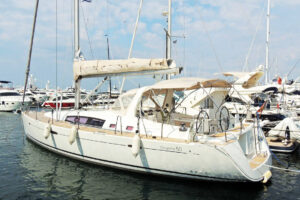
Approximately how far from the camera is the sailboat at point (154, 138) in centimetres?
728

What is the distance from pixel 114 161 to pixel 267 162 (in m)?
4.92

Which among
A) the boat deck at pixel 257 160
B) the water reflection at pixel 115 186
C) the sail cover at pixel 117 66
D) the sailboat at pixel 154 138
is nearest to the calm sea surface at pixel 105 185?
the water reflection at pixel 115 186

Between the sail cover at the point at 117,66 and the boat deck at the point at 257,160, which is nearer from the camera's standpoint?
the boat deck at the point at 257,160

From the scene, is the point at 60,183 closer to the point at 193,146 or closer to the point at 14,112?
the point at 193,146

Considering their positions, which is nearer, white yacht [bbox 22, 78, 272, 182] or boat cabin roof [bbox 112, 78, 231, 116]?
white yacht [bbox 22, 78, 272, 182]

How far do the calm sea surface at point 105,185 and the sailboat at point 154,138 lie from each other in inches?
12.9

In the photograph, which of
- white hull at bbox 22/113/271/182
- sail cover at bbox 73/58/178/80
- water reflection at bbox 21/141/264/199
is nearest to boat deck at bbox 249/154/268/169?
white hull at bbox 22/113/271/182

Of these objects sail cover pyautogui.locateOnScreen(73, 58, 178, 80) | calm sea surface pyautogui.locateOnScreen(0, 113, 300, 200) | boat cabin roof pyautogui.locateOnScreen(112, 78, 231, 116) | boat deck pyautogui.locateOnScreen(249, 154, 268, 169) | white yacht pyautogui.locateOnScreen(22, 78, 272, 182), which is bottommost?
calm sea surface pyautogui.locateOnScreen(0, 113, 300, 200)

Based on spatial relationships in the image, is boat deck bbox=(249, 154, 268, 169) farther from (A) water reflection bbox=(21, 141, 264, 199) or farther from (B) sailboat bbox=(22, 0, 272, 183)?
(A) water reflection bbox=(21, 141, 264, 199)

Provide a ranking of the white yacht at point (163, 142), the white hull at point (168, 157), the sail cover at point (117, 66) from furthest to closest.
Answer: the sail cover at point (117, 66) < the white yacht at point (163, 142) < the white hull at point (168, 157)

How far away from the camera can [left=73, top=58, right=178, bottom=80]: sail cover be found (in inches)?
392

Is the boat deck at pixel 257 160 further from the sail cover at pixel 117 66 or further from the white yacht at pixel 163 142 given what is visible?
the sail cover at pixel 117 66

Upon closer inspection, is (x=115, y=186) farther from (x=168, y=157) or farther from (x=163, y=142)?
(x=163, y=142)

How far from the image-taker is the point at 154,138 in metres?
8.12
